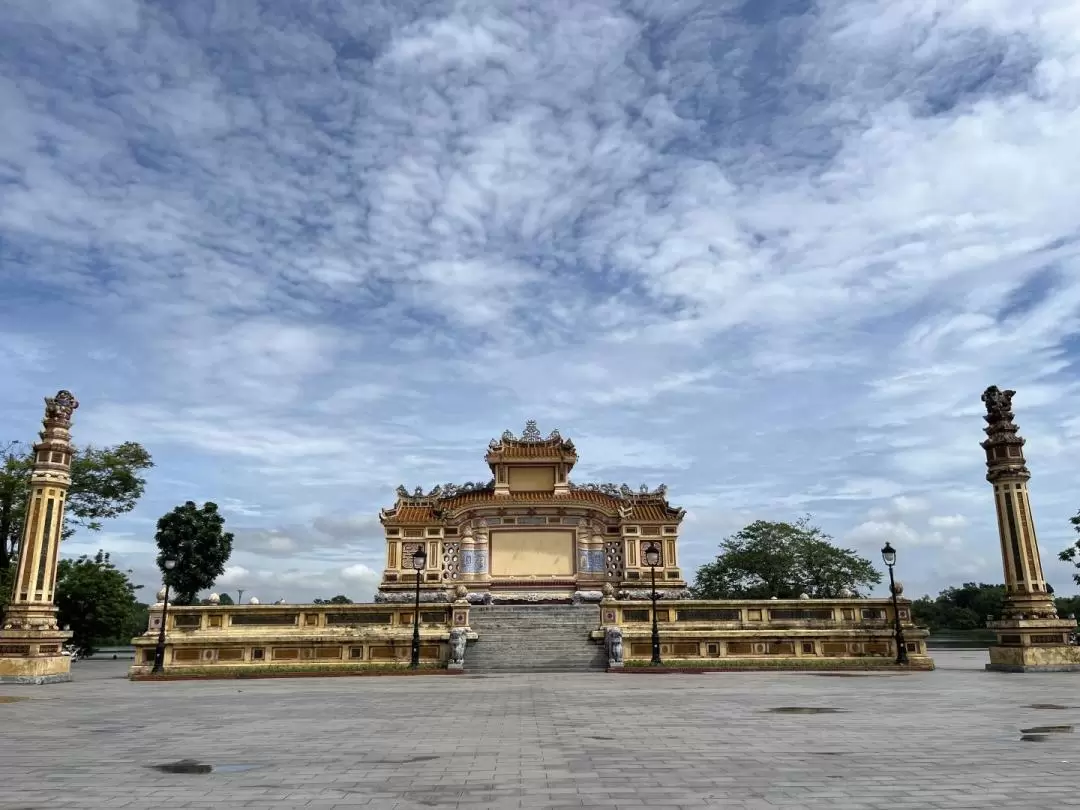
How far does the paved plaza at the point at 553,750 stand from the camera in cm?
696

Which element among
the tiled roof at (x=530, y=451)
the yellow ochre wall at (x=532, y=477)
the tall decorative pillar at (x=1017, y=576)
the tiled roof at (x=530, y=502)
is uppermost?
the tiled roof at (x=530, y=451)

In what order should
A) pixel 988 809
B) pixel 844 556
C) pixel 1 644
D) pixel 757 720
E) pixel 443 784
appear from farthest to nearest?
pixel 844 556 < pixel 1 644 < pixel 757 720 < pixel 443 784 < pixel 988 809

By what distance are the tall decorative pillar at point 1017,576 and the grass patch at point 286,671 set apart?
17672mm

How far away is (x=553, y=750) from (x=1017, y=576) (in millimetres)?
22777

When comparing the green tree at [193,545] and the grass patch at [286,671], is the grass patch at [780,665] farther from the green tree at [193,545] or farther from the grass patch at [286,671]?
the green tree at [193,545]

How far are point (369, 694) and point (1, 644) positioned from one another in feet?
46.6

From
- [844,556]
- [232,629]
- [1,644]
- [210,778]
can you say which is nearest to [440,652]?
[232,629]

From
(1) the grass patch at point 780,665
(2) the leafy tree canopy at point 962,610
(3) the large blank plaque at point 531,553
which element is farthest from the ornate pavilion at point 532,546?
(2) the leafy tree canopy at point 962,610

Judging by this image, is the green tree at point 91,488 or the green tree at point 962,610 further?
the green tree at point 962,610

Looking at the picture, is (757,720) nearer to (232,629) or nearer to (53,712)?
(53,712)

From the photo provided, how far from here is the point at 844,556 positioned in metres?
52.9

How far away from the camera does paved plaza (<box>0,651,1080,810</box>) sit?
6.96 meters

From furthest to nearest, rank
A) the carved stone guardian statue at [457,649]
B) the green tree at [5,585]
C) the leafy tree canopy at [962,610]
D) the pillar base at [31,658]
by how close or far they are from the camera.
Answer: the leafy tree canopy at [962,610]
the green tree at [5,585]
the carved stone guardian statue at [457,649]
the pillar base at [31,658]

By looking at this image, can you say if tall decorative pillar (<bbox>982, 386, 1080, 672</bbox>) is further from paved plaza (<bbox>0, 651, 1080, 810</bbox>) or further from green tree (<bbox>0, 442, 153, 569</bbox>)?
green tree (<bbox>0, 442, 153, 569</bbox>)
